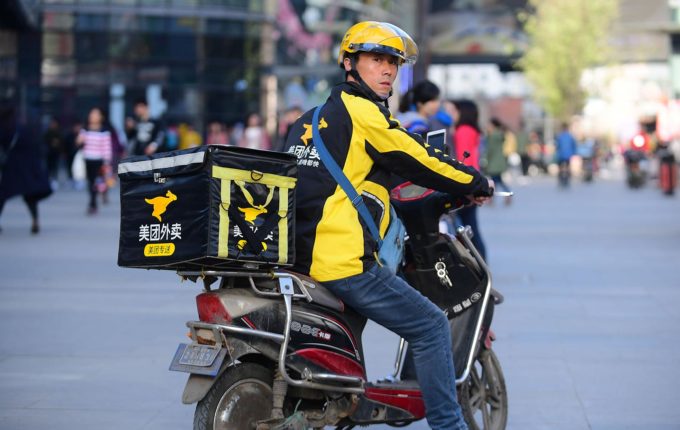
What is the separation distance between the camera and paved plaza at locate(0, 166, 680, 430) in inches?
268

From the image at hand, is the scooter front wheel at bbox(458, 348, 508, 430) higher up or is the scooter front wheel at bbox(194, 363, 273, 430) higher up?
the scooter front wheel at bbox(194, 363, 273, 430)

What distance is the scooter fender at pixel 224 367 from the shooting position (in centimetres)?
487

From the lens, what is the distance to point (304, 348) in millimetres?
5035

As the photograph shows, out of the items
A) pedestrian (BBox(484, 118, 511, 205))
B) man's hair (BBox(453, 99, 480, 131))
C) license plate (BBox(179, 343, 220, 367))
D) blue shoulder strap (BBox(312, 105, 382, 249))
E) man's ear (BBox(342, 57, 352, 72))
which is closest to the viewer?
license plate (BBox(179, 343, 220, 367))

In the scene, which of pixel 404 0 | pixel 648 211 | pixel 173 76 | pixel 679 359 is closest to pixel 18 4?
pixel 173 76

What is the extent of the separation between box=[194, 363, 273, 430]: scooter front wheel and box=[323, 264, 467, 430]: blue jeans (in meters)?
0.43

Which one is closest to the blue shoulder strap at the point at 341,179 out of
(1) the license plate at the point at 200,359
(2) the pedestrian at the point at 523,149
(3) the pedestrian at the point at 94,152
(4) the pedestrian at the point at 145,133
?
(1) the license plate at the point at 200,359

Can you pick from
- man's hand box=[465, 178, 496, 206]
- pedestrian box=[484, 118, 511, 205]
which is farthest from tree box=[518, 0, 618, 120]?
man's hand box=[465, 178, 496, 206]

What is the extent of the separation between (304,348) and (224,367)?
0.31 meters

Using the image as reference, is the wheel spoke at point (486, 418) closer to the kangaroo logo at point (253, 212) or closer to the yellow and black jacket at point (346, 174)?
the yellow and black jacket at point (346, 174)

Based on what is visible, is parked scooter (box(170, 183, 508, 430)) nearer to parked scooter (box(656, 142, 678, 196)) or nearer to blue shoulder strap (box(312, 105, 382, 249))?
blue shoulder strap (box(312, 105, 382, 249))

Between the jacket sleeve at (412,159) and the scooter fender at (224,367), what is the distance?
2.61ft

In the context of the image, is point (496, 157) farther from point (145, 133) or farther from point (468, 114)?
point (468, 114)

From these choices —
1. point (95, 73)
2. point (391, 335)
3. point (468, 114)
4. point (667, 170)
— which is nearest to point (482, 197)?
point (391, 335)
